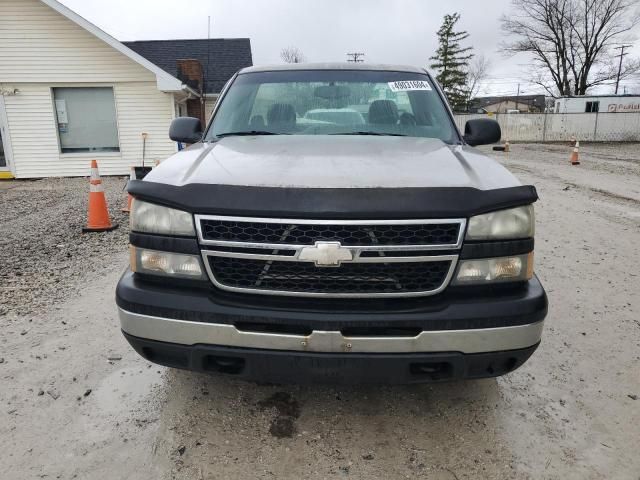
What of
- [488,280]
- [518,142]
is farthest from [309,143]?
[518,142]

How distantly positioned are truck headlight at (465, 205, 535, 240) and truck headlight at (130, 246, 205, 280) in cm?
117

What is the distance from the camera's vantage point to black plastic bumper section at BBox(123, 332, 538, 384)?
2010 millimetres

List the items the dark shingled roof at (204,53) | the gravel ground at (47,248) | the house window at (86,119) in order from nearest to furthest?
the gravel ground at (47,248) → the house window at (86,119) → the dark shingled roof at (204,53)

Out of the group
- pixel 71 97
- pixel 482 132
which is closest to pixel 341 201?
pixel 482 132

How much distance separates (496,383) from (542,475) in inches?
29.6

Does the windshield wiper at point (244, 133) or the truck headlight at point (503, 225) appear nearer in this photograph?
the truck headlight at point (503, 225)

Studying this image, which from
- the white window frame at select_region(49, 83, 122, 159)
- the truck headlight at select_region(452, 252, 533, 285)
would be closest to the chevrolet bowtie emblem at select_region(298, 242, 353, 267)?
the truck headlight at select_region(452, 252, 533, 285)

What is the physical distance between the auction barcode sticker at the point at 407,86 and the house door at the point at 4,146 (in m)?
14.7

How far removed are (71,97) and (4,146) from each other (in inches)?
104

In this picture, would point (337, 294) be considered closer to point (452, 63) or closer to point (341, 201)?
point (341, 201)

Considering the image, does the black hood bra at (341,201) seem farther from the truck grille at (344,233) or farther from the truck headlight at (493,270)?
the truck headlight at (493,270)

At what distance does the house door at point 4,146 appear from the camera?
14.2 m

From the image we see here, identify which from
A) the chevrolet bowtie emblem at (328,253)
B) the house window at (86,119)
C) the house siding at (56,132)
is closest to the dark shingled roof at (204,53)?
the house siding at (56,132)

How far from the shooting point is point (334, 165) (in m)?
2.27
